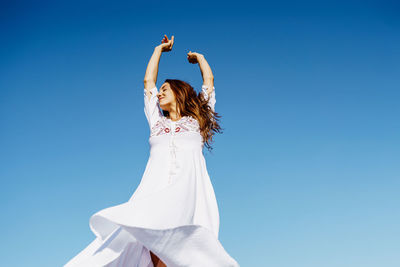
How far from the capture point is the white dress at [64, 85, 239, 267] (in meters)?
3.17

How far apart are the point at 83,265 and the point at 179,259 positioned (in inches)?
32.8

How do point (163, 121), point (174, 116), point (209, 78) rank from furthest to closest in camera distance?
point (209, 78) < point (174, 116) < point (163, 121)

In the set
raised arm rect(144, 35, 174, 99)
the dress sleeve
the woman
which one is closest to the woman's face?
the woman

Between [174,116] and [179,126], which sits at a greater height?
[174,116]

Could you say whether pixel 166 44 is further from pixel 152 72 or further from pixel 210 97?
pixel 210 97

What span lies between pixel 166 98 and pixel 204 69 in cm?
78

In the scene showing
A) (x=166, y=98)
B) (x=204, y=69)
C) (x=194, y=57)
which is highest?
(x=194, y=57)

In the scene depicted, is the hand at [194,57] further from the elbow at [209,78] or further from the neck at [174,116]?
the neck at [174,116]

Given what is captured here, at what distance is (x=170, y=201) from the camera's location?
11.4 ft

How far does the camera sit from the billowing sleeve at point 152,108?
4.80 metres

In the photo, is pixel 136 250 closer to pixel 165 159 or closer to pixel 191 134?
pixel 165 159

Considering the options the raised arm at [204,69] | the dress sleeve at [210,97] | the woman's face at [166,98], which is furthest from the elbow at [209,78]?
the woman's face at [166,98]

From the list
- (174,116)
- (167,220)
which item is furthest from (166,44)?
(167,220)

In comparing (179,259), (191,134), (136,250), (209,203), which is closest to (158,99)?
(191,134)
